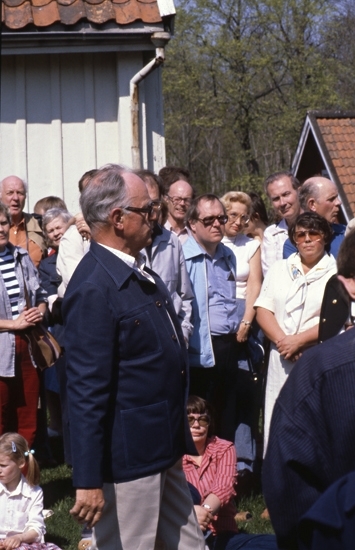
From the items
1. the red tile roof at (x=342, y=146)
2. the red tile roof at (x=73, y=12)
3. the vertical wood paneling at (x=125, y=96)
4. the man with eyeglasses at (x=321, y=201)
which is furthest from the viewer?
the red tile roof at (x=342, y=146)

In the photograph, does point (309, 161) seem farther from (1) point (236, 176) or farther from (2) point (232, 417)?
(2) point (232, 417)

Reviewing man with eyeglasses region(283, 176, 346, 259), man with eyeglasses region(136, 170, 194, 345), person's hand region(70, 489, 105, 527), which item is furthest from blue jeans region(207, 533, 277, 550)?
man with eyeglasses region(283, 176, 346, 259)

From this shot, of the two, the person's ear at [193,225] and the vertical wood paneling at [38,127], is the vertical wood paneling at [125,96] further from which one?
the person's ear at [193,225]

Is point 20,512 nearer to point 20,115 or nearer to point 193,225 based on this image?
point 193,225

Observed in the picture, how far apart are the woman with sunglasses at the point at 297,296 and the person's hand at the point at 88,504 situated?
2460 mm

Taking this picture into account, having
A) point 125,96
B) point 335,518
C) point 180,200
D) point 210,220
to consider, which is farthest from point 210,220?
point 335,518

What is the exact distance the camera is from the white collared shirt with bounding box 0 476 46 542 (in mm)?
5160

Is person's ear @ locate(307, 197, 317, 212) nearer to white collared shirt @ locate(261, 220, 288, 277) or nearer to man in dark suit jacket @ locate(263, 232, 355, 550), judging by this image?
white collared shirt @ locate(261, 220, 288, 277)

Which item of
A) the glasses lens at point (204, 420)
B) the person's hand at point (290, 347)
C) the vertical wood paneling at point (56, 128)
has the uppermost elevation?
the vertical wood paneling at point (56, 128)

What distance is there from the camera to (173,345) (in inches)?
143

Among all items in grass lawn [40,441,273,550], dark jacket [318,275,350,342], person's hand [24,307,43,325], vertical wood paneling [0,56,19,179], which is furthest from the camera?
vertical wood paneling [0,56,19,179]

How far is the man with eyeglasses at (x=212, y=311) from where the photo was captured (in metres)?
5.97

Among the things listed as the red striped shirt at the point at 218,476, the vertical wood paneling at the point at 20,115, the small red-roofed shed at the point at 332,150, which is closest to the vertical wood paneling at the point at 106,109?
the vertical wood paneling at the point at 20,115

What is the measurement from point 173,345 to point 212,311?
2521mm
